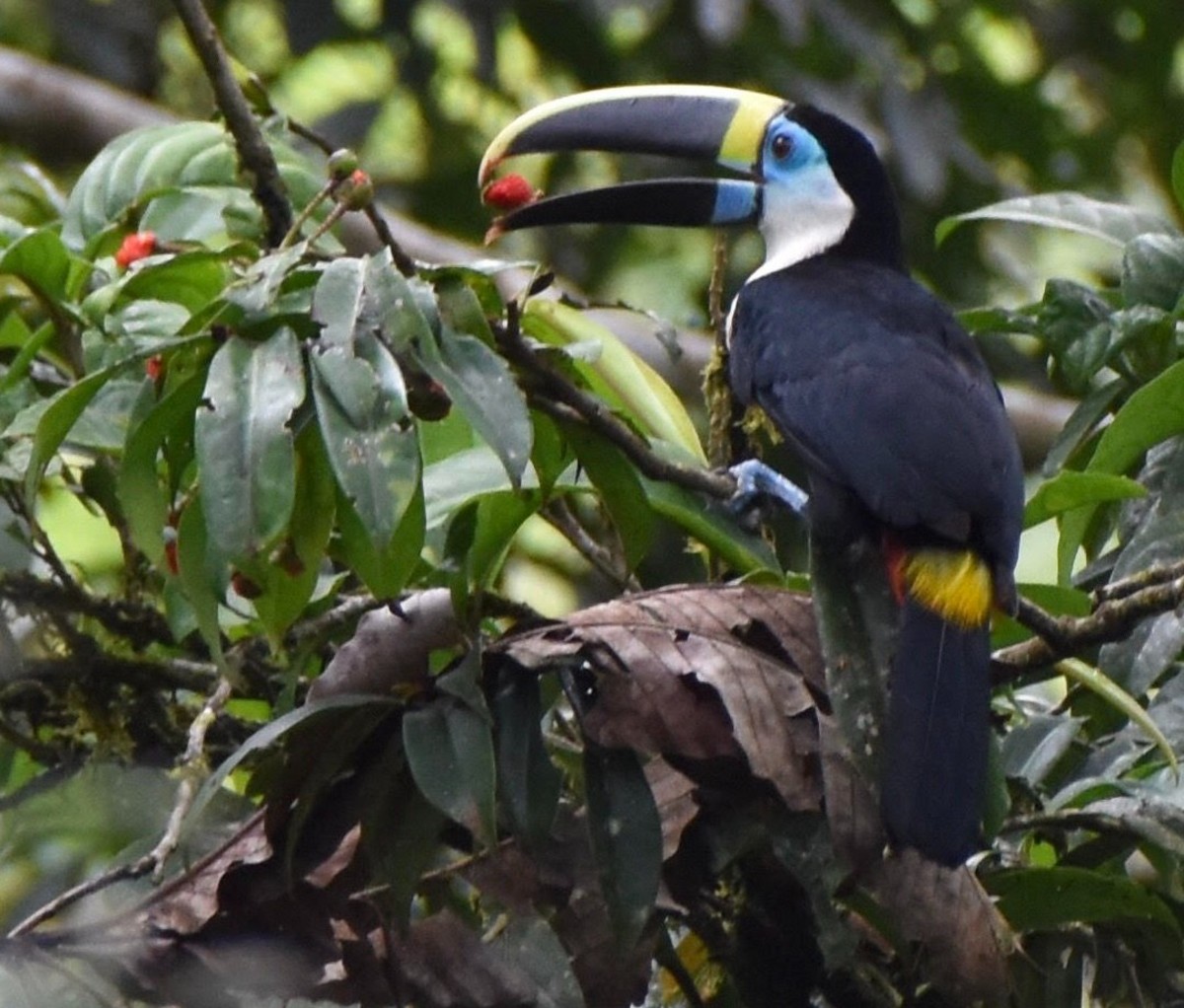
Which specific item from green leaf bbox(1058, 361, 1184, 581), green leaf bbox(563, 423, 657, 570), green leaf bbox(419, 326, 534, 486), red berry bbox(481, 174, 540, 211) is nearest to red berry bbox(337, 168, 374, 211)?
green leaf bbox(419, 326, 534, 486)

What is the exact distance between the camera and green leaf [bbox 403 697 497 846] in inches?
60.9

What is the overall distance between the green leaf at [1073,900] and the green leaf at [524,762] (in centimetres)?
39

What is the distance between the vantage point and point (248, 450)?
1.54 m

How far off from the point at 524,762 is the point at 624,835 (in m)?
0.09

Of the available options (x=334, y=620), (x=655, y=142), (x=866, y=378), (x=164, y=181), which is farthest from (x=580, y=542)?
(x=655, y=142)

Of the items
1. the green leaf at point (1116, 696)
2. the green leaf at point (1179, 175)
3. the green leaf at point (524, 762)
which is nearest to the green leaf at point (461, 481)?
the green leaf at point (524, 762)

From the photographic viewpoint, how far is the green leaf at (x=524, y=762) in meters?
1.60

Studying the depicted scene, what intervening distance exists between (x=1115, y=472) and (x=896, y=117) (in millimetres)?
1995

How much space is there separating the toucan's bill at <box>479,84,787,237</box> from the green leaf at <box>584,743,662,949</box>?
772 millimetres

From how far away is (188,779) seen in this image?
5.67ft

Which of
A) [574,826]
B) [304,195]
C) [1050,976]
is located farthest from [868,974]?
[304,195]

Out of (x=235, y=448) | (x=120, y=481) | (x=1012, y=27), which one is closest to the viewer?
(x=235, y=448)

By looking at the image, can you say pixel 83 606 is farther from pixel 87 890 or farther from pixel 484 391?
pixel 484 391

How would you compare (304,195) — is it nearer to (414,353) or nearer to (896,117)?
(414,353)
